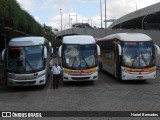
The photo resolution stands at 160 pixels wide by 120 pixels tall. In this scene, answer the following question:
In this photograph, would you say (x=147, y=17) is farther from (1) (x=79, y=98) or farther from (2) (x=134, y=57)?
(1) (x=79, y=98)

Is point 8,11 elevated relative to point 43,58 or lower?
elevated

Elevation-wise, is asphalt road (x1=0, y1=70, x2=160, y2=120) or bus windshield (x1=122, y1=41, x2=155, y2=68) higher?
bus windshield (x1=122, y1=41, x2=155, y2=68)

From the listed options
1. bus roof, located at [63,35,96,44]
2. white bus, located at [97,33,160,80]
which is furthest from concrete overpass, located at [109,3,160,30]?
bus roof, located at [63,35,96,44]

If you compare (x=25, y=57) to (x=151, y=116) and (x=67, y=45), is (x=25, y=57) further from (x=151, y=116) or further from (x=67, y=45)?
(x=151, y=116)

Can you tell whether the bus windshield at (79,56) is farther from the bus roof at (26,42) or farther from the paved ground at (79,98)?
the bus roof at (26,42)

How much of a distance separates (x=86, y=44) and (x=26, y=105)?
916 cm

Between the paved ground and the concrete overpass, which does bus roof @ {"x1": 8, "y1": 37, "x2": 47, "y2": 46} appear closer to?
the paved ground

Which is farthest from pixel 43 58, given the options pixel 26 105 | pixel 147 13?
pixel 147 13

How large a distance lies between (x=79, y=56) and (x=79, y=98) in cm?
637

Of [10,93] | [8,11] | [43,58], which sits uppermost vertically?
[8,11]

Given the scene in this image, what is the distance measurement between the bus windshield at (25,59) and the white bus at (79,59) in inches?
73.5

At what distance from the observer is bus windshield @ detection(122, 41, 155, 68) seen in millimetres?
25141

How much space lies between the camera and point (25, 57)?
23.0 m

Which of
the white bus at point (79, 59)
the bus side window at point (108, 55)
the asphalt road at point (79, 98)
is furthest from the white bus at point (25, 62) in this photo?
the bus side window at point (108, 55)
